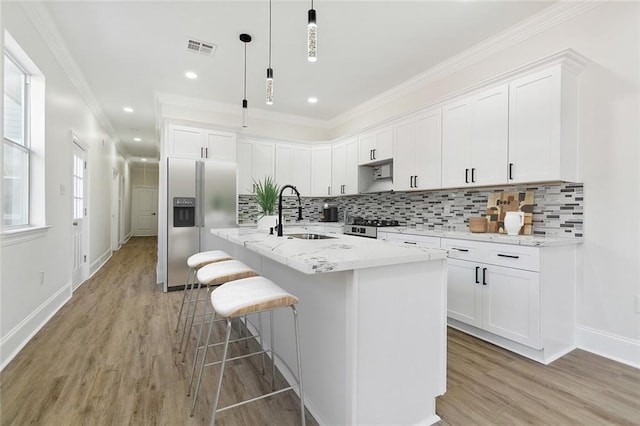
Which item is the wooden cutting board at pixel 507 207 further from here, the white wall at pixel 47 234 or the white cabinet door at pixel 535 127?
the white wall at pixel 47 234

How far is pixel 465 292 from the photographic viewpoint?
8.94ft

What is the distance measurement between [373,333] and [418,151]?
2.76m

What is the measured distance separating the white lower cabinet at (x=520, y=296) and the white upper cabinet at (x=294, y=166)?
128 inches

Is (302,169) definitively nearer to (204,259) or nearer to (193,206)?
(193,206)

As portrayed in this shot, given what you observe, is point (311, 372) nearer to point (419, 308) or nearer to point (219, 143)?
point (419, 308)

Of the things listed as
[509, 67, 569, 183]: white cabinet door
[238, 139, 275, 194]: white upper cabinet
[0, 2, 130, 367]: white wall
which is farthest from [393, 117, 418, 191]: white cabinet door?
[0, 2, 130, 367]: white wall

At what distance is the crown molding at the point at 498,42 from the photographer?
2.53m

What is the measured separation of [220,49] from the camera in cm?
332

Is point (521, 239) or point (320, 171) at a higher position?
point (320, 171)

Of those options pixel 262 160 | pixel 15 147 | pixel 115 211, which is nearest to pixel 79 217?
pixel 15 147

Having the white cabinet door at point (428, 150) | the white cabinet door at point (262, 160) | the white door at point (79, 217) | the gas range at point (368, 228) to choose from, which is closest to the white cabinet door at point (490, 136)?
the white cabinet door at point (428, 150)

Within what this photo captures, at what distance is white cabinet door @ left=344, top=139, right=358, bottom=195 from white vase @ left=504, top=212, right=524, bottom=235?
240cm

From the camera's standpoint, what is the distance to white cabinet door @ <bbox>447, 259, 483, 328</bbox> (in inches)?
103

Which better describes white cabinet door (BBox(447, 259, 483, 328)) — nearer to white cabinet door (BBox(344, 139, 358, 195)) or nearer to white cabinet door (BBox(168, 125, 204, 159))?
white cabinet door (BBox(344, 139, 358, 195))
